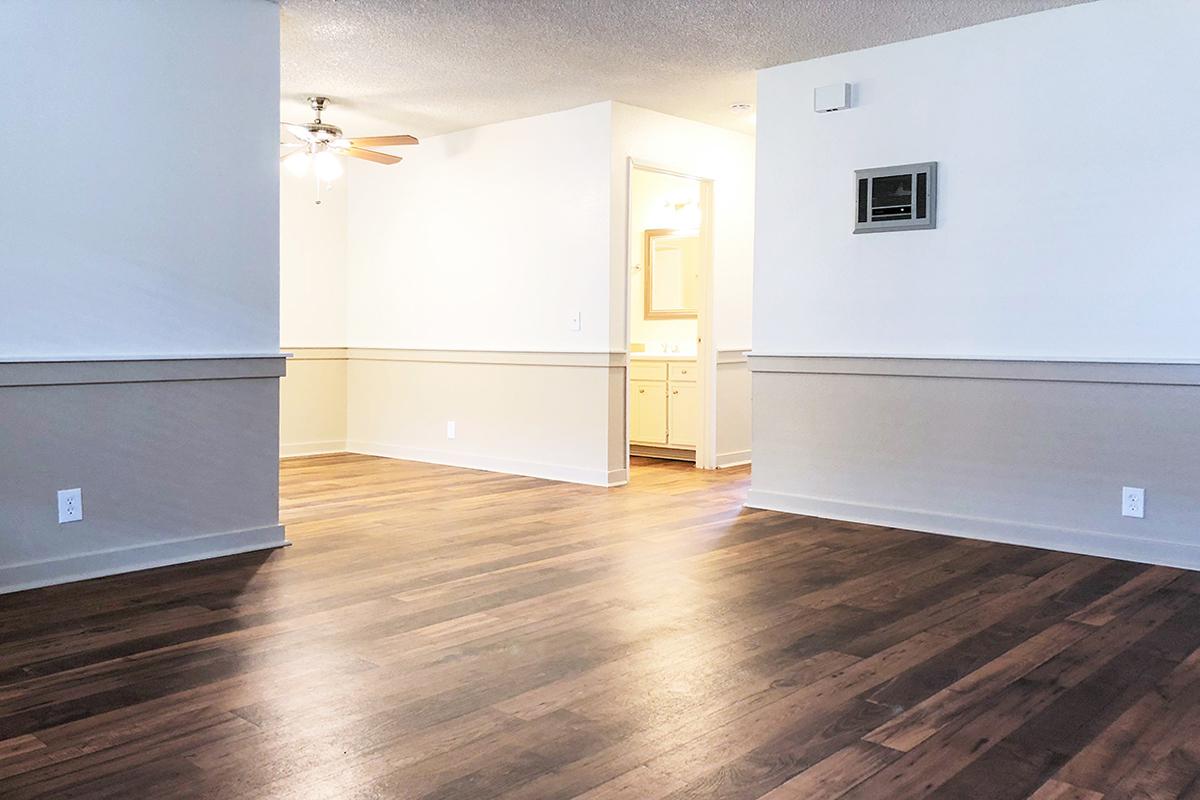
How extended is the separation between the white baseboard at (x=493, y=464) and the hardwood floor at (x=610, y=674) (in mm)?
1653

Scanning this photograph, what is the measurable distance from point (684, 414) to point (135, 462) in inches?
157

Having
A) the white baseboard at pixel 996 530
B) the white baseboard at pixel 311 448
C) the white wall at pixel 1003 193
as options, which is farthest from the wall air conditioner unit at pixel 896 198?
the white baseboard at pixel 311 448

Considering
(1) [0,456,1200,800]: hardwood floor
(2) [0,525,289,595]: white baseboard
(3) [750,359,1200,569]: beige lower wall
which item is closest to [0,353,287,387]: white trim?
(2) [0,525,289,595]: white baseboard

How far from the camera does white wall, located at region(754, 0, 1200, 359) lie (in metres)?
3.77

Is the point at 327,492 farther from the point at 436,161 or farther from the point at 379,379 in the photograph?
the point at 436,161

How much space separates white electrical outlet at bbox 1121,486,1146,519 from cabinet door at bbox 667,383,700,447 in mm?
3157

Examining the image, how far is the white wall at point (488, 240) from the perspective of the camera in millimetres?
5887

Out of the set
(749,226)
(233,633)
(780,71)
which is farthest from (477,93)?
(233,633)

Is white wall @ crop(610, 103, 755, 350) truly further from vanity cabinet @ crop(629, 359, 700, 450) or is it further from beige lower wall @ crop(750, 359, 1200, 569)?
beige lower wall @ crop(750, 359, 1200, 569)

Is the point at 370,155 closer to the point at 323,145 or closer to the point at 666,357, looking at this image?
the point at 323,145

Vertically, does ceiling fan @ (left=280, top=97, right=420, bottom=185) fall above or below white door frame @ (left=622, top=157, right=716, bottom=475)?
above

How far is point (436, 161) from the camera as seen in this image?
6762mm

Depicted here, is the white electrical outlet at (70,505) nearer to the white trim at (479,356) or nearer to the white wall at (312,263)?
the white trim at (479,356)

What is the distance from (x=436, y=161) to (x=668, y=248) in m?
1.96
